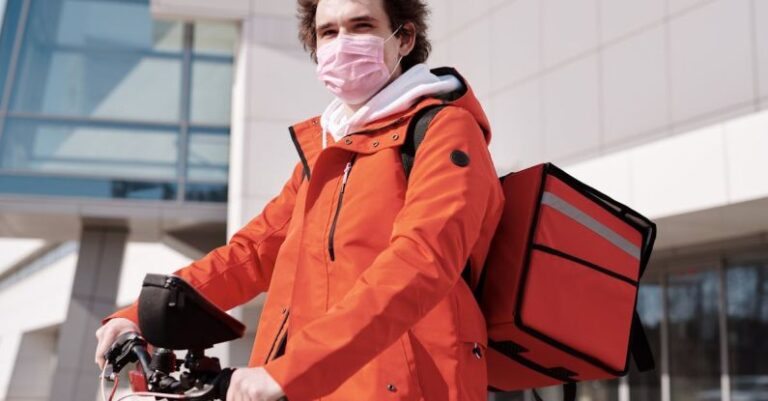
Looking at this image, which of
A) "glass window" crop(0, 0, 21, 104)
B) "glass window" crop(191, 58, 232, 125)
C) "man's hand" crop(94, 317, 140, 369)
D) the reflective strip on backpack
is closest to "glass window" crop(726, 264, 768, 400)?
the reflective strip on backpack

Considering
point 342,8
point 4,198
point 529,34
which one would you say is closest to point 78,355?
point 4,198

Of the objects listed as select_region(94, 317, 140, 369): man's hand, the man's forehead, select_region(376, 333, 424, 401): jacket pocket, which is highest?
the man's forehead

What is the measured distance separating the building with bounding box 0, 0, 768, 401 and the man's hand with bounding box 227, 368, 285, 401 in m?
8.28

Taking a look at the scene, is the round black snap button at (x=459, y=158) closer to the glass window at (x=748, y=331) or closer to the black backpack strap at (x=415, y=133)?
the black backpack strap at (x=415, y=133)

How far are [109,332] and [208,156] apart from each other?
15.6 metres

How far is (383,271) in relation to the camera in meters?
2.05

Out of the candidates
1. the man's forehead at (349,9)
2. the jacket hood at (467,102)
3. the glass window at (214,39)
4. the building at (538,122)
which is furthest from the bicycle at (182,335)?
the glass window at (214,39)

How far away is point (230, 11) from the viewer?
1700 centimetres

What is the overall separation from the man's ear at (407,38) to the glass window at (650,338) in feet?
34.5

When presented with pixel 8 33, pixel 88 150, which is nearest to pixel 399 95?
pixel 88 150

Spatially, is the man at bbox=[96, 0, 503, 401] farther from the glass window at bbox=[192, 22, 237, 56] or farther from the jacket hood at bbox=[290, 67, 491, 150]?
the glass window at bbox=[192, 22, 237, 56]

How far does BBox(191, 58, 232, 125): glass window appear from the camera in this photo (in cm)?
1798

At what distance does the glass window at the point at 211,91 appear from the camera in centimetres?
1798

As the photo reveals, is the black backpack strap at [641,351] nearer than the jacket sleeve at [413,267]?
No
